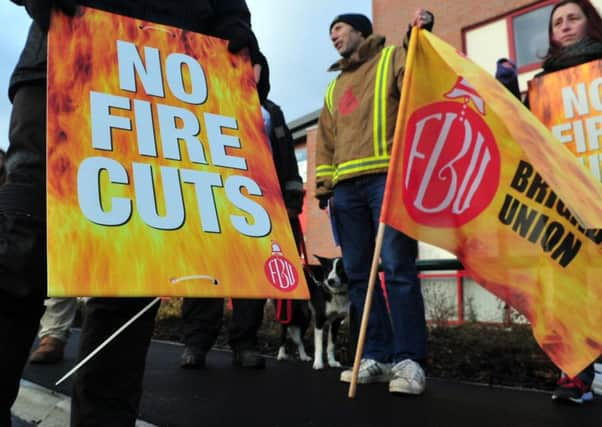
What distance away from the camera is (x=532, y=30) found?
10.7 m

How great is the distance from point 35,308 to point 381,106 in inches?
84.4

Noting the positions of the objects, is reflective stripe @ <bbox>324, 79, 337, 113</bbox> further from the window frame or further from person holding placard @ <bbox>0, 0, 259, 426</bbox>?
the window frame

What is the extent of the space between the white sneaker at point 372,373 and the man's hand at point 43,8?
2.29 metres

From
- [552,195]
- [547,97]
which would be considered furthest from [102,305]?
[547,97]

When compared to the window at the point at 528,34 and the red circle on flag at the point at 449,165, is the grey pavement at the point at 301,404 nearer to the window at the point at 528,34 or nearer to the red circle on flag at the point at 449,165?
the red circle on flag at the point at 449,165

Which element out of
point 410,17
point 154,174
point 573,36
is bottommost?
point 154,174

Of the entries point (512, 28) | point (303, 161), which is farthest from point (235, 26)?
point (303, 161)

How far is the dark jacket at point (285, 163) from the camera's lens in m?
4.14

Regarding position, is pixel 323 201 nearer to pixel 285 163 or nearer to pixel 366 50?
pixel 285 163

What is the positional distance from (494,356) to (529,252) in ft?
7.10

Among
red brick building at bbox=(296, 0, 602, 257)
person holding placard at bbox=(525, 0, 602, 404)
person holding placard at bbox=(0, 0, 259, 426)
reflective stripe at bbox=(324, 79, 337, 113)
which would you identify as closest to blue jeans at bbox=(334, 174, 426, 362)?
reflective stripe at bbox=(324, 79, 337, 113)

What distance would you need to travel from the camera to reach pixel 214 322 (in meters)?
3.76

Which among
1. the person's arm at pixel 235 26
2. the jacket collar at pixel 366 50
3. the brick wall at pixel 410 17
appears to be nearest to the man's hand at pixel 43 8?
the person's arm at pixel 235 26

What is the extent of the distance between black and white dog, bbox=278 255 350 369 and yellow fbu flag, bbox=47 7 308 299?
2.75 meters
